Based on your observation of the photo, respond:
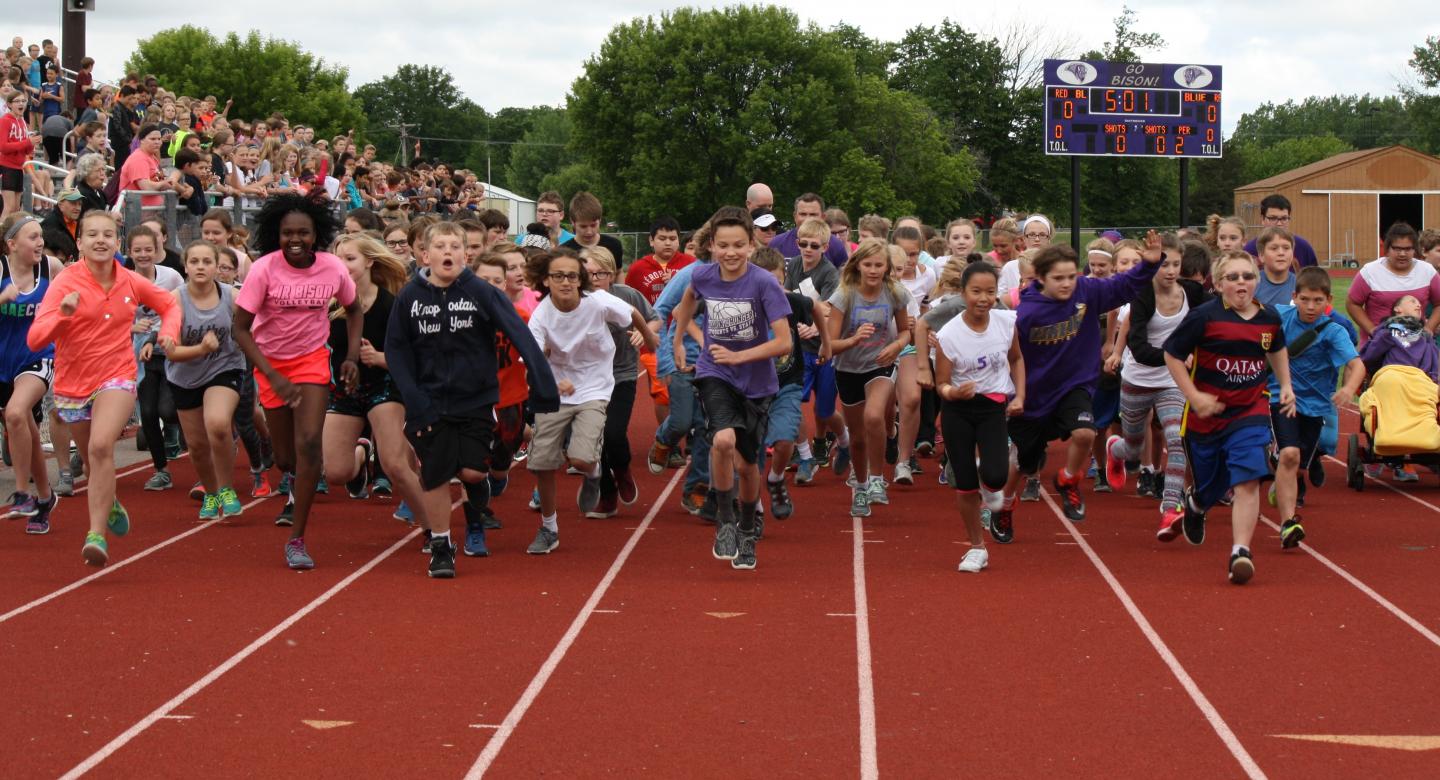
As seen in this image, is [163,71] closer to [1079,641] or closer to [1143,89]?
[1143,89]

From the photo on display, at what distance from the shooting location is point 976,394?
902cm

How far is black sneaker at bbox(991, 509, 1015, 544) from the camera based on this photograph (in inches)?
382

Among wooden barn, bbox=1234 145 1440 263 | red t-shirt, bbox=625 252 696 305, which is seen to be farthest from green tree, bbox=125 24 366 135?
red t-shirt, bbox=625 252 696 305

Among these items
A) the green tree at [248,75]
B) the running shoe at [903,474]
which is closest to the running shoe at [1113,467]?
the running shoe at [903,474]

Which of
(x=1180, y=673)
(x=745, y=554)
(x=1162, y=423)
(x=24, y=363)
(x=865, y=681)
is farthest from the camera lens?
(x=1162, y=423)

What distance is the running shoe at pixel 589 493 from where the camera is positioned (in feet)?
34.2

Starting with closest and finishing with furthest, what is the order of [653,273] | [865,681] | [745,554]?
1. [865,681]
2. [745,554]
3. [653,273]

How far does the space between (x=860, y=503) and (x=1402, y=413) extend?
13.0 ft

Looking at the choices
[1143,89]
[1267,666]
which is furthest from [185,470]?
[1143,89]

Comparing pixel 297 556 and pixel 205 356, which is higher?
pixel 205 356

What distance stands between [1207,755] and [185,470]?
9.38m

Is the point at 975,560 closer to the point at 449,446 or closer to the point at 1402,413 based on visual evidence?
the point at 449,446

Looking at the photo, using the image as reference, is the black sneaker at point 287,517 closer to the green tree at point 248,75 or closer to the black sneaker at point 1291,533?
the black sneaker at point 1291,533

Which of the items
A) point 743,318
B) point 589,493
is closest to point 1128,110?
point 589,493
